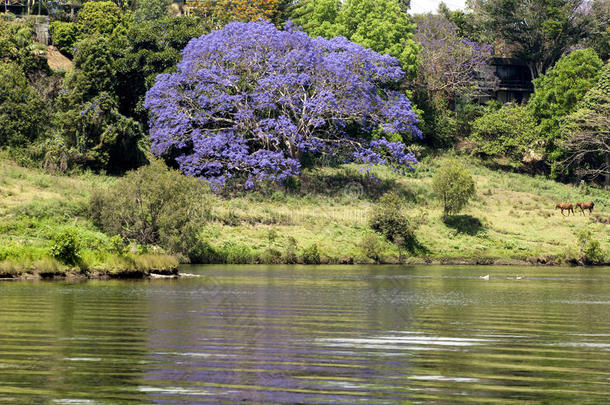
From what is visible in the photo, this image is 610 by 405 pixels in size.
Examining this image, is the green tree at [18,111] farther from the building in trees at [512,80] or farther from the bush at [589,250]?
the building in trees at [512,80]

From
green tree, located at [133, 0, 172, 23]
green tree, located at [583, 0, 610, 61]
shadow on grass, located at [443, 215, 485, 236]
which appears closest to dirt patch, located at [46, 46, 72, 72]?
green tree, located at [133, 0, 172, 23]

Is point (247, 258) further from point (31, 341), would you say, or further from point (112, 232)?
point (31, 341)

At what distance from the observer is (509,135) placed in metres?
98.4

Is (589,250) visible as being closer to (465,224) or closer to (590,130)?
(465,224)

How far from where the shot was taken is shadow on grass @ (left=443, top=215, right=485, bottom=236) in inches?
3019

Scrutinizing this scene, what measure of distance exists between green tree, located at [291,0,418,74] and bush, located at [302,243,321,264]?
31.7 meters

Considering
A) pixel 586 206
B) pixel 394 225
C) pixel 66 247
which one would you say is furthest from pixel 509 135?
pixel 66 247

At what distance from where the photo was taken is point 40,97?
78.2 metres

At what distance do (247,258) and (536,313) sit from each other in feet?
110

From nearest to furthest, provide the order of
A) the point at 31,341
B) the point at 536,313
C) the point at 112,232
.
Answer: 1. the point at 31,341
2. the point at 536,313
3. the point at 112,232

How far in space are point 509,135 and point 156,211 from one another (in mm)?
49475

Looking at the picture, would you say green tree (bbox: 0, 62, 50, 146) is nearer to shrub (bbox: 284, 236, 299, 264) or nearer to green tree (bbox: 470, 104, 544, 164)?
shrub (bbox: 284, 236, 299, 264)

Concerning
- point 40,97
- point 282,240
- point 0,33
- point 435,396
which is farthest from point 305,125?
point 435,396

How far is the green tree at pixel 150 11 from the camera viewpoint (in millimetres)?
100500
